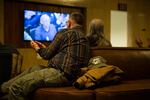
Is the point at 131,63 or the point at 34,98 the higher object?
the point at 131,63

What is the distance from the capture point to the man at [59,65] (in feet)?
8.68

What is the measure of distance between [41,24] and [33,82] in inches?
169

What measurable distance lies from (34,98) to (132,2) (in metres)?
6.41

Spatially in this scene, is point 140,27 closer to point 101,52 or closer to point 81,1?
point 81,1

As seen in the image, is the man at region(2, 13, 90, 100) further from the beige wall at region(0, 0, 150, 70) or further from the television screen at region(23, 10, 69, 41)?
the television screen at region(23, 10, 69, 41)

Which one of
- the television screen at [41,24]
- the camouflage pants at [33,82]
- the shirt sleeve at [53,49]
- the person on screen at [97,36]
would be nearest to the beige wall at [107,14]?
the television screen at [41,24]

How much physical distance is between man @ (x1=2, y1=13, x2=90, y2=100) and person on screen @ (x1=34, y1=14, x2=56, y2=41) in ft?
12.8

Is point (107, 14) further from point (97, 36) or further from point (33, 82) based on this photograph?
point (33, 82)

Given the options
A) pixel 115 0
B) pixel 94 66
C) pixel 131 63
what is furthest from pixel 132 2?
pixel 94 66

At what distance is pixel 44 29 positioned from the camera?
6.88m

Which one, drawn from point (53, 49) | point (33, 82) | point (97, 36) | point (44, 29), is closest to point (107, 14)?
point (44, 29)

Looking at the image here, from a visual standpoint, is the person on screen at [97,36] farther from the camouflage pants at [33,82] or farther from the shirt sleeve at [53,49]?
the camouflage pants at [33,82]

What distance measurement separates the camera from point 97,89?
2523mm

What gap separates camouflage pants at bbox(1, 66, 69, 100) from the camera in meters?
2.63
